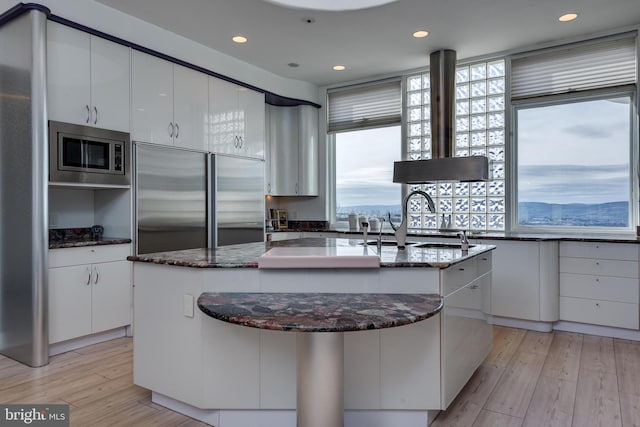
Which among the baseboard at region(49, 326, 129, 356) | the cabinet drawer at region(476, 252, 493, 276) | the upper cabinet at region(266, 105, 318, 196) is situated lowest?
the baseboard at region(49, 326, 129, 356)

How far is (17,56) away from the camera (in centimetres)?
308

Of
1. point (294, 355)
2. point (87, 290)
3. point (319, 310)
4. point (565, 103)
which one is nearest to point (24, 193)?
point (87, 290)

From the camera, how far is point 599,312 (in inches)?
143

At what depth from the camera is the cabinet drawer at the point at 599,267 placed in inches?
138

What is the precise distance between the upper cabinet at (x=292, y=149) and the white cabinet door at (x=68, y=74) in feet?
8.44

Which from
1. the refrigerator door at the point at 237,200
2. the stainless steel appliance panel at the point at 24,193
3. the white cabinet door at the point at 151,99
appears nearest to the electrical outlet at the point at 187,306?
the stainless steel appliance panel at the point at 24,193

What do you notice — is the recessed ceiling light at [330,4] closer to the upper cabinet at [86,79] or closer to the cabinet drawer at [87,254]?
the upper cabinet at [86,79]

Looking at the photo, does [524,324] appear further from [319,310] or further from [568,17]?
[319,310]

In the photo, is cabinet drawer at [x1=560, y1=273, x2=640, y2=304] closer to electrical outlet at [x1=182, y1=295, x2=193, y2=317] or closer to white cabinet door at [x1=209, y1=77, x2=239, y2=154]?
electrical outlet at [x1=182, y1=295, x2=193, y2=317]

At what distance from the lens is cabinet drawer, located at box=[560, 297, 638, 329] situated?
351 centimetres

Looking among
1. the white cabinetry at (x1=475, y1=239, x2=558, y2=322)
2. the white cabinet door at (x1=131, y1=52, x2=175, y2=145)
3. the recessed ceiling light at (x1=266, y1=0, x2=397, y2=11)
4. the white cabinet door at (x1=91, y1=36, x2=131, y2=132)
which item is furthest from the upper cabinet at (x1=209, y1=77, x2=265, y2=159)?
the white cabinetry at (x1=475, y1=239, x2=558, y2=322)

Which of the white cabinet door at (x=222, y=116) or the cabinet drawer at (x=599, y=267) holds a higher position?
the white cabinet door at (x=222, y=116)

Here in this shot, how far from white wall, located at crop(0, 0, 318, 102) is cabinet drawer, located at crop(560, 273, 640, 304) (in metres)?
3.79

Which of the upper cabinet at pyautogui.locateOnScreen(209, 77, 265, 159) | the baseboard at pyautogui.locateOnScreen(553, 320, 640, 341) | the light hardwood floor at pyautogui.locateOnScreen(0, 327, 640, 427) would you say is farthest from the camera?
the upper cabinet at pyautogui.locateOnScreen(209, 77, 265, 159)
